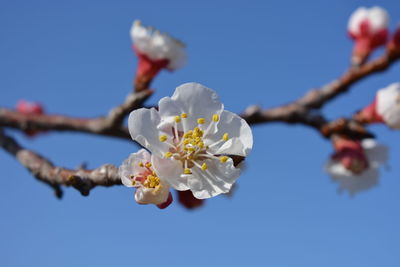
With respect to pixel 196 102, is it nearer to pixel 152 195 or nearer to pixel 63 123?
pixel 152 195

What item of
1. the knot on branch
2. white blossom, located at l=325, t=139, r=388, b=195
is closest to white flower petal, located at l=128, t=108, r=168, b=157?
the knot on branch

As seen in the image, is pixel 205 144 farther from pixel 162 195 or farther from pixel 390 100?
pixel 390 100

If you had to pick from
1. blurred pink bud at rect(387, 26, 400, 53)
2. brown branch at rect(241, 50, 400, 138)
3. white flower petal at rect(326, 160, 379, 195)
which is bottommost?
white flower petal at rect(326, 160, 379, 195)

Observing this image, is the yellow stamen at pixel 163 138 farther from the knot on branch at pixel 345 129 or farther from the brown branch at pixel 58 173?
the knot on branch at pixel 345 129

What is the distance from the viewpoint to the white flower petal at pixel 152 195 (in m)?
1.00

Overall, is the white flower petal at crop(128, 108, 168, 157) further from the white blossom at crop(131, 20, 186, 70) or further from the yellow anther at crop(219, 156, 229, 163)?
the white blossom at crop(131, 20, 186, 70)

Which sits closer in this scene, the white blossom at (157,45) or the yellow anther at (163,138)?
the yellow anther at (163,138)

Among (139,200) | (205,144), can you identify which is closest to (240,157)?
(205,144)

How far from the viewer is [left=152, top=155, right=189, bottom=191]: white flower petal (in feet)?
3.30

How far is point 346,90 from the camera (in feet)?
7.47

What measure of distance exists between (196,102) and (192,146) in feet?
0.38

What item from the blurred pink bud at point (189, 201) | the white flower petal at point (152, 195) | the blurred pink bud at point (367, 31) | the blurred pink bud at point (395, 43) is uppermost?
the blurred pink bud at point (367, 31)

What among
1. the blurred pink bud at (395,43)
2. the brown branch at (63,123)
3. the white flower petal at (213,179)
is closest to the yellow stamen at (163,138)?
the white flower petal at (213,179)

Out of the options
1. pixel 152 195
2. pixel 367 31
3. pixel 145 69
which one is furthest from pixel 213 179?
pixel 367 31
